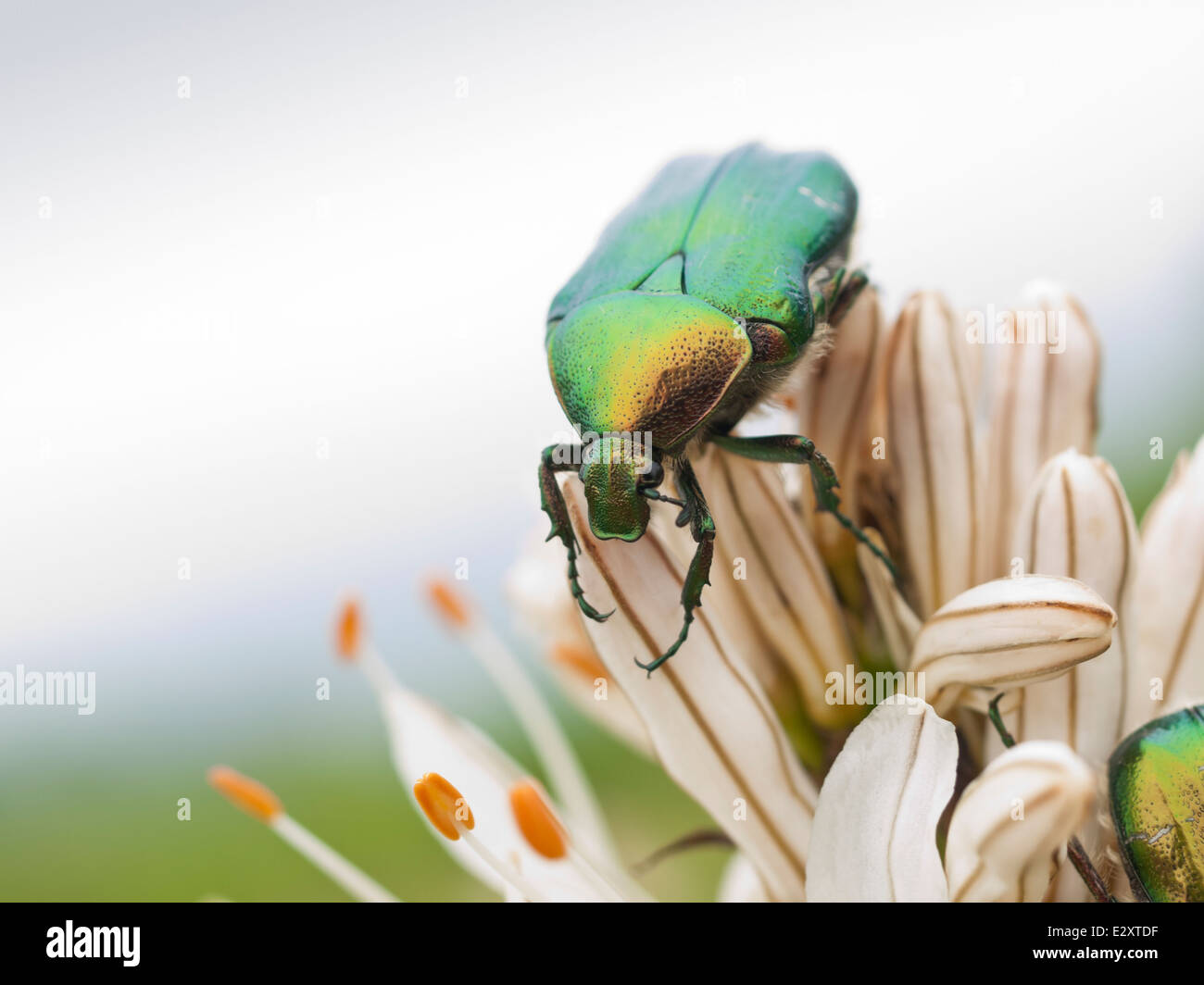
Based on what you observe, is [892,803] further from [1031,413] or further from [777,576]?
[1031,413]

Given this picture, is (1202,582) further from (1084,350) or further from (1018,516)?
(1084,350)

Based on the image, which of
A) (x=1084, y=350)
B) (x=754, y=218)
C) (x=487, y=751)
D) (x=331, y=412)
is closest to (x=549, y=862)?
(x=487, y=751)

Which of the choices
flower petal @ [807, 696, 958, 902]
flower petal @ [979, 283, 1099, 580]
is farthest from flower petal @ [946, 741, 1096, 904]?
flower petal @ [979, 283, 1099, 580]

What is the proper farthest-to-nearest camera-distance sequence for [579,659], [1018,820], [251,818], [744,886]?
[251,818], [579,659], [744,886], [1018,820]

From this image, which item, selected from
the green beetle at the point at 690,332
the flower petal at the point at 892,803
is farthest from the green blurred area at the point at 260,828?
the green beetle at the point at 690,332

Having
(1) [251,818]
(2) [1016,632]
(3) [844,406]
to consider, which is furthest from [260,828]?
(2) [1016,632]

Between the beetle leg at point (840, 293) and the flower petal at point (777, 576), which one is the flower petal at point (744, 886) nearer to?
the flower petal at point (777, 576)
